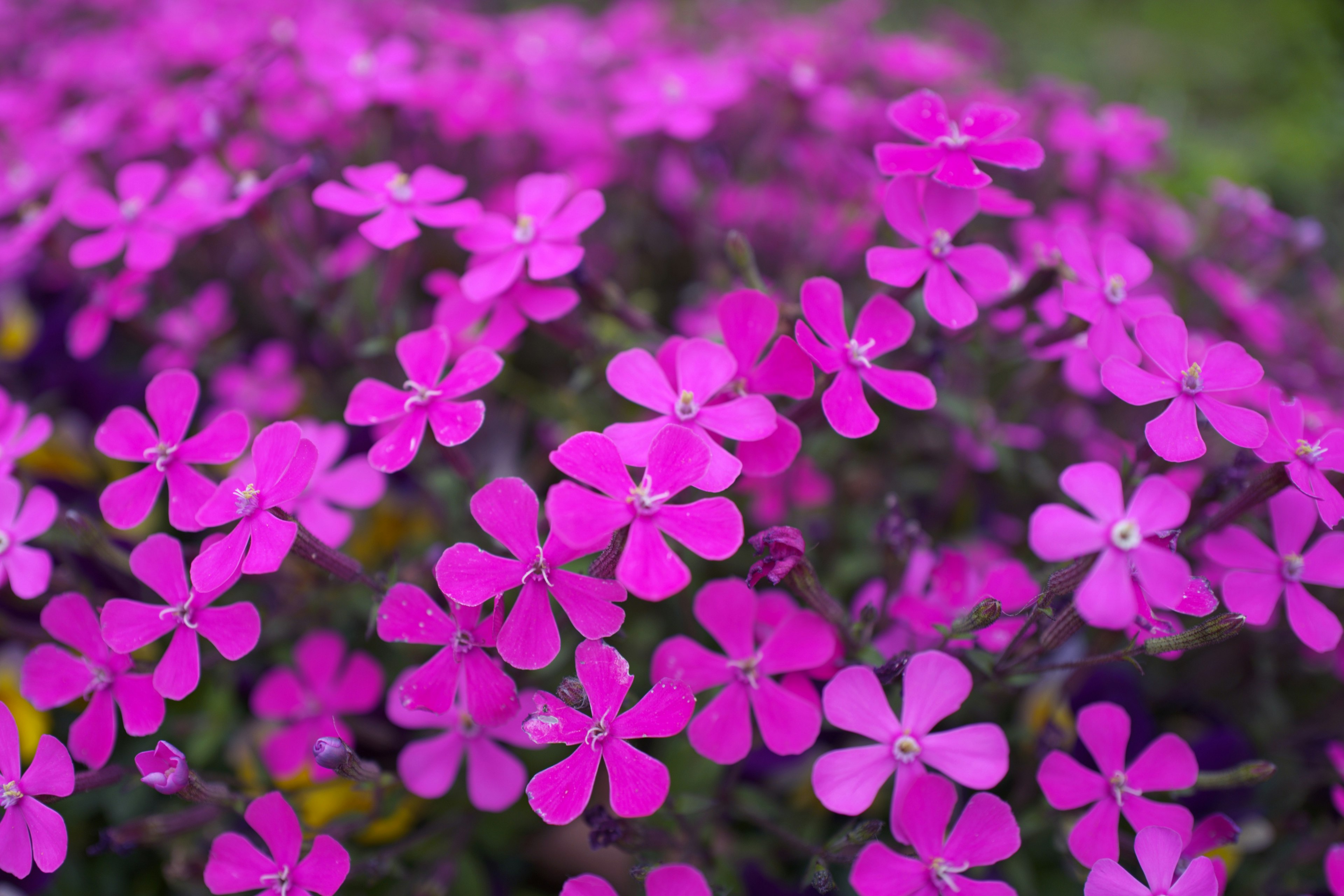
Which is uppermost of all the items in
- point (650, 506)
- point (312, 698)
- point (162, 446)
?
point (650, 506)

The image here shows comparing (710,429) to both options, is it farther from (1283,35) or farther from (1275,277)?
(1283,35)

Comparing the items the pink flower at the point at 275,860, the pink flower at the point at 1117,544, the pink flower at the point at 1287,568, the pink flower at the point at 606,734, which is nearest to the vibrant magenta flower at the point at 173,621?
the pink flower at the point at 275,860

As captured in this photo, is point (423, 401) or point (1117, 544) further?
point (423, 401)

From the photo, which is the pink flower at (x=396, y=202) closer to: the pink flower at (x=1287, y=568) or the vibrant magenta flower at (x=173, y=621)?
the vibrant magenta flower at (x=173, y=621)

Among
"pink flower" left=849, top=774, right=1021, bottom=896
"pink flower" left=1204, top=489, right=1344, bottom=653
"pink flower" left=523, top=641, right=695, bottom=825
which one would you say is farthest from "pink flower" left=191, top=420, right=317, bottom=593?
"pink flower" left=1204, top=489, right=1344, bottom=653

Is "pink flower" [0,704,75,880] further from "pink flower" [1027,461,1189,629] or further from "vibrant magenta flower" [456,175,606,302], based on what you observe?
"pink flower" [1027,461,1189,629]

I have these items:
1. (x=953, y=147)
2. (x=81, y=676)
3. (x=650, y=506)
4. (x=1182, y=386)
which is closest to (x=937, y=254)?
(x=953, y=147)

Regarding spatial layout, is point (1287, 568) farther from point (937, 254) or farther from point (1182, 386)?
point (937, 254)
